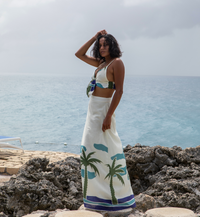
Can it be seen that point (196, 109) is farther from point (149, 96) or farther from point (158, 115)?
point (149, 96)

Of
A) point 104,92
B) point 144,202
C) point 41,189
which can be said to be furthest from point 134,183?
point 104,92

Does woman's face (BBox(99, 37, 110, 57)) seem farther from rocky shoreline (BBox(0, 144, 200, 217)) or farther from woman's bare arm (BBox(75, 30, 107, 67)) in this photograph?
rocky shoreline (BBox(0, 144, 200, 217))

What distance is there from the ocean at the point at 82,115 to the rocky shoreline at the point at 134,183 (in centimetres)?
972

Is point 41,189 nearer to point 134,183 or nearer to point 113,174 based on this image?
point 113,174

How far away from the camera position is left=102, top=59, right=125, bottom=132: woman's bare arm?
2141 millimetres

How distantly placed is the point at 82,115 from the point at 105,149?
809 inches

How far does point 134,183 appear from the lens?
2840mm

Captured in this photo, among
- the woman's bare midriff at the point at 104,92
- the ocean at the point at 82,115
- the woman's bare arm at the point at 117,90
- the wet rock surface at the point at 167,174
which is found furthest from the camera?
the ocean at the point at 82,115

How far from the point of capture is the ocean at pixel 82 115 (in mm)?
16312

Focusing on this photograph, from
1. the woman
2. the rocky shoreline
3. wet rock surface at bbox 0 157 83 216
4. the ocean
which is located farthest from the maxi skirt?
the ocean

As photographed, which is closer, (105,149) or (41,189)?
→ (105,149)

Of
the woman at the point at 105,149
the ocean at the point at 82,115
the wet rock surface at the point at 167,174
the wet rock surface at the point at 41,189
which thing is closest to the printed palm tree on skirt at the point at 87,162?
the woman at the point at 105,149

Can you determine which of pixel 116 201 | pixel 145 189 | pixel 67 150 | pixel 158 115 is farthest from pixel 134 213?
pixel 158 115

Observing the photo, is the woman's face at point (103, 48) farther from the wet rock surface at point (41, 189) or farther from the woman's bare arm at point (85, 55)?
the wet rock surface at point (41, 189)
